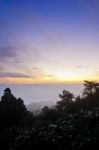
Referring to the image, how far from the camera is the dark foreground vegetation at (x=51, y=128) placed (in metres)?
38.8

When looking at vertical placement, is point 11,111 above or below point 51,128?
above

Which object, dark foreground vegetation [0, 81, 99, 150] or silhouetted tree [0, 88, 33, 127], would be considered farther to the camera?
silhouetted tree [0, 88, 33, 127]

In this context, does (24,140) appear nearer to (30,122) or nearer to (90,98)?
(30,122)

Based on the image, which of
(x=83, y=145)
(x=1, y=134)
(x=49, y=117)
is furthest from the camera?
(x=49, y=117)

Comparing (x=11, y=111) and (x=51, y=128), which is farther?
(x=11, y=111)

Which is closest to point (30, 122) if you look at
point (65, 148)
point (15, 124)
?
point (15, 124)

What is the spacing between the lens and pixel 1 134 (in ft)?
165

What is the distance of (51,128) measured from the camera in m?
44.8

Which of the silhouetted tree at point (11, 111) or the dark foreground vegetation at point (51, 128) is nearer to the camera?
the dark foreground vegetation at point (51, 128)

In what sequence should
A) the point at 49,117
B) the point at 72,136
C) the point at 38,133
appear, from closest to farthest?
the point at 72,136, the point at 38,133, the point at 49,117

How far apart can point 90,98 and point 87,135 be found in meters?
22.2

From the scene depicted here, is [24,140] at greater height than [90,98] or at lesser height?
lesser

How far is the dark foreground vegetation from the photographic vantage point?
3881 centimetres

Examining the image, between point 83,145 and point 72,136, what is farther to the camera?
point 72,136
